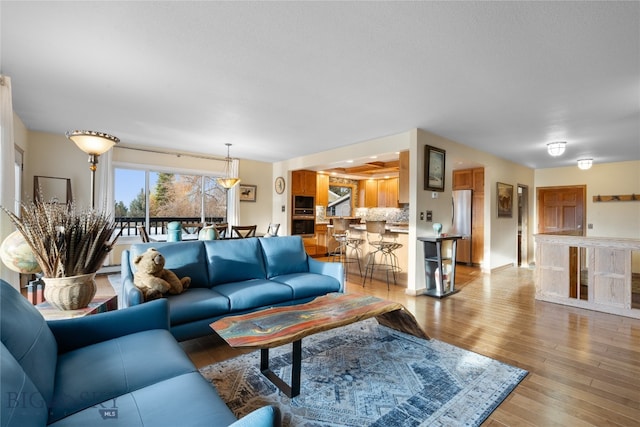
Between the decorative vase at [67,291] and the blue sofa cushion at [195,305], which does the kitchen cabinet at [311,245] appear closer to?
the blue sofa cushion at [195,305]

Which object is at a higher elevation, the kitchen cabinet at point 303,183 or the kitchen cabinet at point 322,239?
the kitchen cabinet at point 303,183

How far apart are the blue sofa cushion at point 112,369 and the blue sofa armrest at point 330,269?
200 centimetres

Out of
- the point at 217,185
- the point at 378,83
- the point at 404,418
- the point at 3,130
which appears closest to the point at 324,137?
the point at 378,83

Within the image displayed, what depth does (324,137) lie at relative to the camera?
201 inches

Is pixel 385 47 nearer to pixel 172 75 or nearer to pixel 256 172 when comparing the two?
pixel 172 75

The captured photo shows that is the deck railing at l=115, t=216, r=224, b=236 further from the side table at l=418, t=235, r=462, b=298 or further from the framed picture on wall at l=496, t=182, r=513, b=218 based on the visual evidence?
the framed picture on wall at l=496, t=182, r=513, b=218

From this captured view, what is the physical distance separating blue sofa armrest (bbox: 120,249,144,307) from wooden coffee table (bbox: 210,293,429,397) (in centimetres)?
77

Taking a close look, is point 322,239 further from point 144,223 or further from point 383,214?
point 144,223

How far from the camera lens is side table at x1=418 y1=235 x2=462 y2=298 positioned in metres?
4.25

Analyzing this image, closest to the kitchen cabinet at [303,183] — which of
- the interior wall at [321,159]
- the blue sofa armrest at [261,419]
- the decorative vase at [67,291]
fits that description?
the interior wall at [321,159]

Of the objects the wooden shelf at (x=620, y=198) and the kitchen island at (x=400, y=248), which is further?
the wooden shelf at (x=620, y=198)

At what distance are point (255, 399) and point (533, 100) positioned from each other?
3893 millimetres

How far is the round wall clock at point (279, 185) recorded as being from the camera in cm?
755

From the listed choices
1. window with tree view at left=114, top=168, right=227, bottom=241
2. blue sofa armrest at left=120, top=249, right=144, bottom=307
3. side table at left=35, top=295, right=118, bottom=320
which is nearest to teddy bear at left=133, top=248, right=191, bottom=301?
blue sofa armrest at left=120, top=249, right=144, bottom=307
